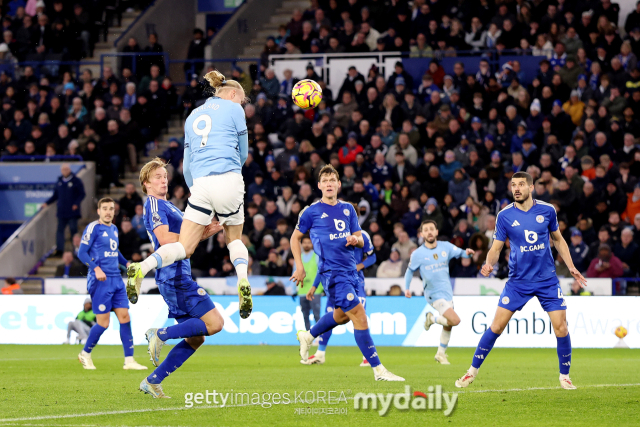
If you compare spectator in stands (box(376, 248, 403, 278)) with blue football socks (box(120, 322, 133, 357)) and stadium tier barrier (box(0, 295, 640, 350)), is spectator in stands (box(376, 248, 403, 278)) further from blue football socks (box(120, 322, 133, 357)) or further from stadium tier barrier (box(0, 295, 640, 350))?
blue football socks (box(120, 322, 133, 357))

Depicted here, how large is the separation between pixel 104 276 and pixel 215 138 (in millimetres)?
5608

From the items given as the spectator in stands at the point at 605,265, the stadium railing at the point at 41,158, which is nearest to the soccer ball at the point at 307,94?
the spectator in stands at the point at 605,265

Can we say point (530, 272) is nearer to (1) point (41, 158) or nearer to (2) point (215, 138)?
(2) point (215, 138)

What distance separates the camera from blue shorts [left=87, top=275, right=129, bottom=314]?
12.8 metres

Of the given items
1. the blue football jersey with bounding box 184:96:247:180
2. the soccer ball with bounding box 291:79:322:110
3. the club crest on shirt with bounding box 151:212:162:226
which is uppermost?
the soccer ball with bounding box 291:79:322:110

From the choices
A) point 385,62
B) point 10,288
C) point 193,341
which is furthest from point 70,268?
point 193,341

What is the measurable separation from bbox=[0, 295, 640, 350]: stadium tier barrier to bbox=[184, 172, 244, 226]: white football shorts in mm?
9055

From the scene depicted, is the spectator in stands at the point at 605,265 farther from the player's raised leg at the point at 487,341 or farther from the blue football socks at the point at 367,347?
the blue football socks at the point at 367,347

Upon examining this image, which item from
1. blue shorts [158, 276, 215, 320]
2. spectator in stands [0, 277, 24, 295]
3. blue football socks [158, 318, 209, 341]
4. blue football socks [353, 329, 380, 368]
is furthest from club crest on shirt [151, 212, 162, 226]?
spectator in stands [0, 277, 24, 295]

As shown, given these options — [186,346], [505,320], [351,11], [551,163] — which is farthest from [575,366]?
[351,11]

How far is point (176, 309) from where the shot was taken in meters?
8.12

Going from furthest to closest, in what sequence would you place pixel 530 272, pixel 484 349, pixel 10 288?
A: 1. pixel 10 288
2. pixel 484 349
3. pixel 530 272

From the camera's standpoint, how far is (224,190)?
7656 mm

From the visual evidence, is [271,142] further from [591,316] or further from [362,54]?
[591,316]
